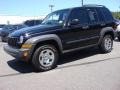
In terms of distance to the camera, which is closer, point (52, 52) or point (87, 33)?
point (52, 52)

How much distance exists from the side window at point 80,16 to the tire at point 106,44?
141 cm

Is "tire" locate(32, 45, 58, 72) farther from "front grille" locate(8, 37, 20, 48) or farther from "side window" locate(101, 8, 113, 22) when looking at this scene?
"side window" locate(101, 8, 113, 22)

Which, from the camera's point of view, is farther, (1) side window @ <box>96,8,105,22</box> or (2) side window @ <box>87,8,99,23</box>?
(1) side window @ <box>96,8,105,22</box>

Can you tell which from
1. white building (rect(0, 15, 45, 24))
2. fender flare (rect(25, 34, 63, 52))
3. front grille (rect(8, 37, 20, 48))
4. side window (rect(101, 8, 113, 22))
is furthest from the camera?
white building (rect(0, 15, 45, 24))

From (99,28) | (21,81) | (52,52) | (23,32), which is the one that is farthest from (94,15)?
(21,81)

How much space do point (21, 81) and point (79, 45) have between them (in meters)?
2.75

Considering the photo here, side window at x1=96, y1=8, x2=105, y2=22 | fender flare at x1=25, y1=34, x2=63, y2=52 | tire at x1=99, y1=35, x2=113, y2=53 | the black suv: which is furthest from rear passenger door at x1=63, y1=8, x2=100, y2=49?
tire at x1=99, y1=35, x2=113, y2=53

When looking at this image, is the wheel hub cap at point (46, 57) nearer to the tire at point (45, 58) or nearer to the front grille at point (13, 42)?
the tire at point (45, 58)

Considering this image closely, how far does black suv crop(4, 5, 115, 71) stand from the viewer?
6648mm

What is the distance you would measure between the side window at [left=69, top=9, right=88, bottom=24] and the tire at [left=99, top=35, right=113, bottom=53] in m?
1.41

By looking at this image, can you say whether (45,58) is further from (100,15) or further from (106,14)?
(106,14)

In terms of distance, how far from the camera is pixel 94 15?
8680 mm

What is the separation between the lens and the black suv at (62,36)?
665 cm

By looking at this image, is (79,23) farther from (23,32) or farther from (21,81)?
(21,81)
